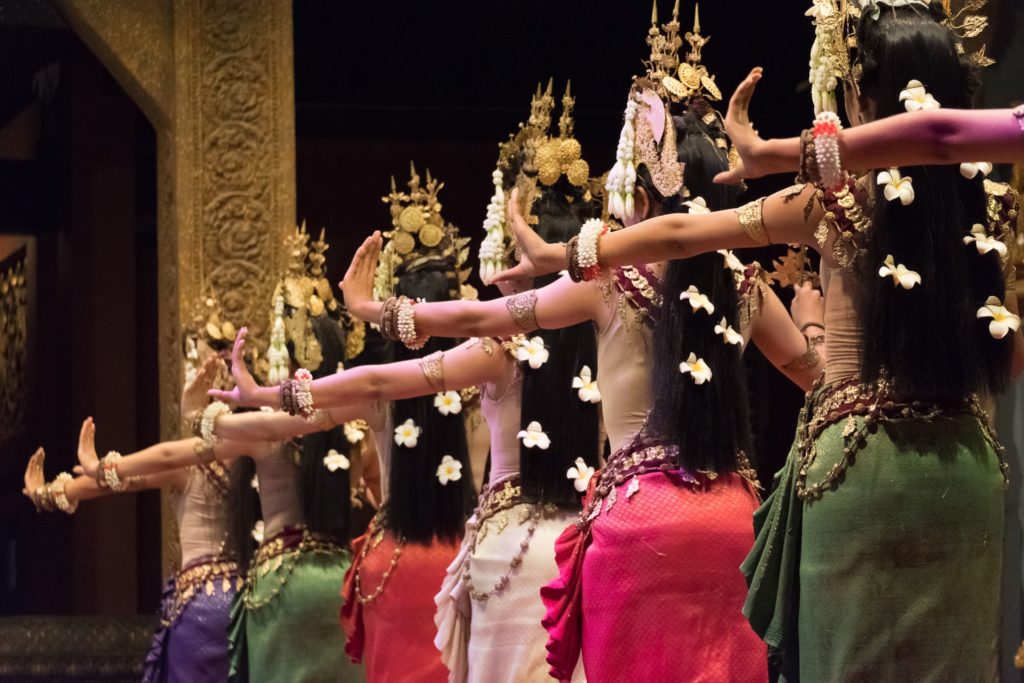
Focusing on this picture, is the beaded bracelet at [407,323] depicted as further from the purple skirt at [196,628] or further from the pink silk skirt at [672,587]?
the purple skirt at [196,628]

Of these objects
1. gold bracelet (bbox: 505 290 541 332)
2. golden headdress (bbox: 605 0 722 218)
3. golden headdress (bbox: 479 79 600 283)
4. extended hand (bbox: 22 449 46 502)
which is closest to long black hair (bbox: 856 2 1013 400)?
golden headdress (bbox: 605 0 722 218)

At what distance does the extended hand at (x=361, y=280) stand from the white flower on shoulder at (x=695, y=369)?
89 cm

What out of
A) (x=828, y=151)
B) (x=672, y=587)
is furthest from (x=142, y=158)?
(x=828, y=151)

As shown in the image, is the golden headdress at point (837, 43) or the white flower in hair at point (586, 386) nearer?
the golden headdress at point (837, 43)

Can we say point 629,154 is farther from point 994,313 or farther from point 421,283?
point 421,283

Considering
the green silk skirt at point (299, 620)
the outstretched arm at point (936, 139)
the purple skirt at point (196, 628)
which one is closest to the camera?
the outstretched arm at point (936, 139)

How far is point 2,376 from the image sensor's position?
864cm

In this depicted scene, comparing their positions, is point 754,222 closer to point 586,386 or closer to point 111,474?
point 586,386

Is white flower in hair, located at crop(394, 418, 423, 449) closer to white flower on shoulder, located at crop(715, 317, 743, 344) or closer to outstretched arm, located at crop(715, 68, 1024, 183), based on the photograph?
white flower on shoulder, located at crop(715, 317, 743, 344)

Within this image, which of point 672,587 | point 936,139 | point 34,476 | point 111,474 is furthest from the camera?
point 34,476

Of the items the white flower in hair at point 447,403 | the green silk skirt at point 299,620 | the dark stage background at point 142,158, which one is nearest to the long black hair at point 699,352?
the white flower in hair at point 447,403

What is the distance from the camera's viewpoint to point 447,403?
15.6 feet

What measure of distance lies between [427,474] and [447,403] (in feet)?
0.62

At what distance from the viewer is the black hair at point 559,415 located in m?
3.98
